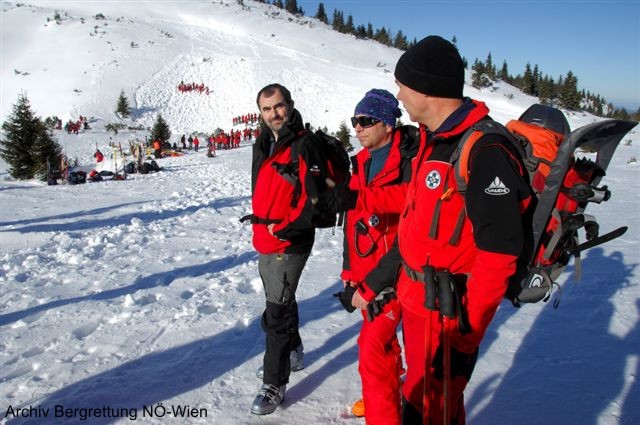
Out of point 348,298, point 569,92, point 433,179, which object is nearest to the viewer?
point 433,179

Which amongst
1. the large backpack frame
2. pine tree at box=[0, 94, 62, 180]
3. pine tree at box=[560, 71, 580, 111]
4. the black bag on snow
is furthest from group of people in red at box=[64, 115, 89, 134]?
pine tree at box=[560, 71, 580, 111]

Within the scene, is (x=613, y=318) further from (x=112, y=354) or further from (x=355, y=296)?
(x=112, y=354)

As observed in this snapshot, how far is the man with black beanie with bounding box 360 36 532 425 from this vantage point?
1542mm

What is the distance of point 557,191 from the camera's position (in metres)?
Answer: 1.61

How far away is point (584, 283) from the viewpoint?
521cm

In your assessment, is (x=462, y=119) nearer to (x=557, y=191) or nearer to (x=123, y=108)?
(x=557, y=191)

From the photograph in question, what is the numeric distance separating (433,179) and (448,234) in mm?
238

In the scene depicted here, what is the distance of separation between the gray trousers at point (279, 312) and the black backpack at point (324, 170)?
1.36 ft

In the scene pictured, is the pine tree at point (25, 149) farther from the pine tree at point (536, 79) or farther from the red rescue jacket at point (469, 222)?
the pine tree at point (536, 79)

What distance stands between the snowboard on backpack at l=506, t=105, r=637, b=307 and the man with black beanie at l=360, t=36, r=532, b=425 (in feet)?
0.46

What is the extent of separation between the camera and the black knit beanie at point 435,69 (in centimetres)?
178

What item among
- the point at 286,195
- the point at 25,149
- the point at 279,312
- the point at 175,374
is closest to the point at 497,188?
the point at 286,195

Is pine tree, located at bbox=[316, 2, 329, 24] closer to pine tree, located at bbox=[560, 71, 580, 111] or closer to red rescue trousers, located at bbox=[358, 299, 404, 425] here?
pine tree, located at bbox=[560, 71, 580, 111]

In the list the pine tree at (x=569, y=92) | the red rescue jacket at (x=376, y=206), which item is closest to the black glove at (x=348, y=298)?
the red rescue jacket at (x=376, y=206)
